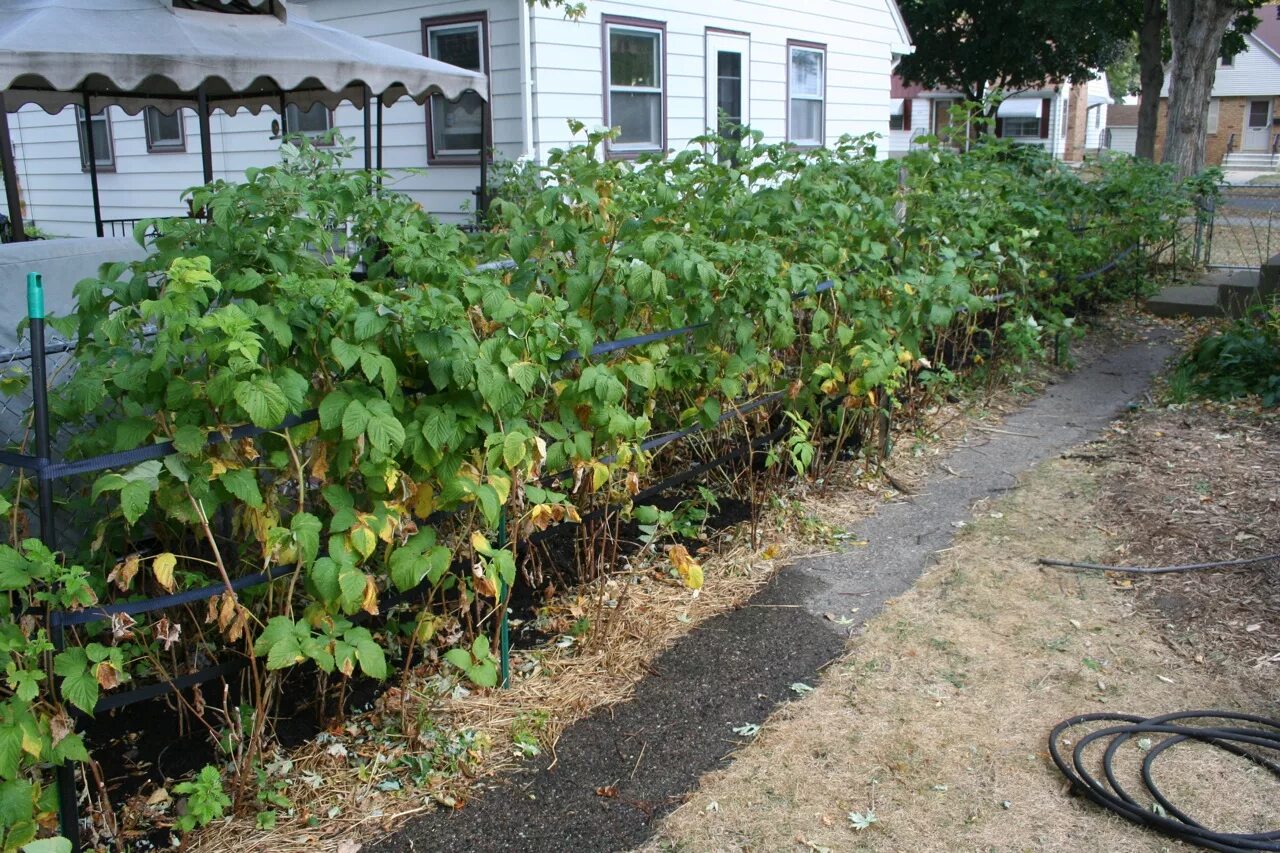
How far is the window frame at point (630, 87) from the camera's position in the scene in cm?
1031

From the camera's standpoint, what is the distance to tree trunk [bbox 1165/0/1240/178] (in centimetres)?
1695

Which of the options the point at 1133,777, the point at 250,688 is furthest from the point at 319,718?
the point at 1133,777

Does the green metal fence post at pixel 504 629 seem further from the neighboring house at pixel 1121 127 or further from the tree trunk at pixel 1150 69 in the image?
the neighboring house at pixel 1121 127

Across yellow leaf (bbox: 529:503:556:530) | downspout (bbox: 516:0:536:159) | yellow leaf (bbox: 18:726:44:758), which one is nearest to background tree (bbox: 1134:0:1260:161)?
downspout (bbox: 516:0:536:159)

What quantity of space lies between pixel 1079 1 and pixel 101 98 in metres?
20.5

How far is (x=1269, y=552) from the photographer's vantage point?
4.49 m

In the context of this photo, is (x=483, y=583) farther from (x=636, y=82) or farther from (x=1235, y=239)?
(x=1235, y=239)

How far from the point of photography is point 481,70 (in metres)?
9.90

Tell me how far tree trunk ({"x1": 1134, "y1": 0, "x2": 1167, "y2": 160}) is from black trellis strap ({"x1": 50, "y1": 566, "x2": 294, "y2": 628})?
75.5ft

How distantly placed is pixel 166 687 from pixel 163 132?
12.0 m

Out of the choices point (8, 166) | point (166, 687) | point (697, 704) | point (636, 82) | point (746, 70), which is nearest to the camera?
point (166, 687)

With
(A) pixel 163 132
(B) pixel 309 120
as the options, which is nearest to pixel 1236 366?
(B) pixel 309 120

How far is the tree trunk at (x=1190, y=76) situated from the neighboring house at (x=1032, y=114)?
72.4 ft

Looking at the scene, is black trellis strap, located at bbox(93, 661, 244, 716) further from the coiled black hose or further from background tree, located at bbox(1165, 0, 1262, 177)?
background tree, located at bbox(1165, 0, 1262, 177)
